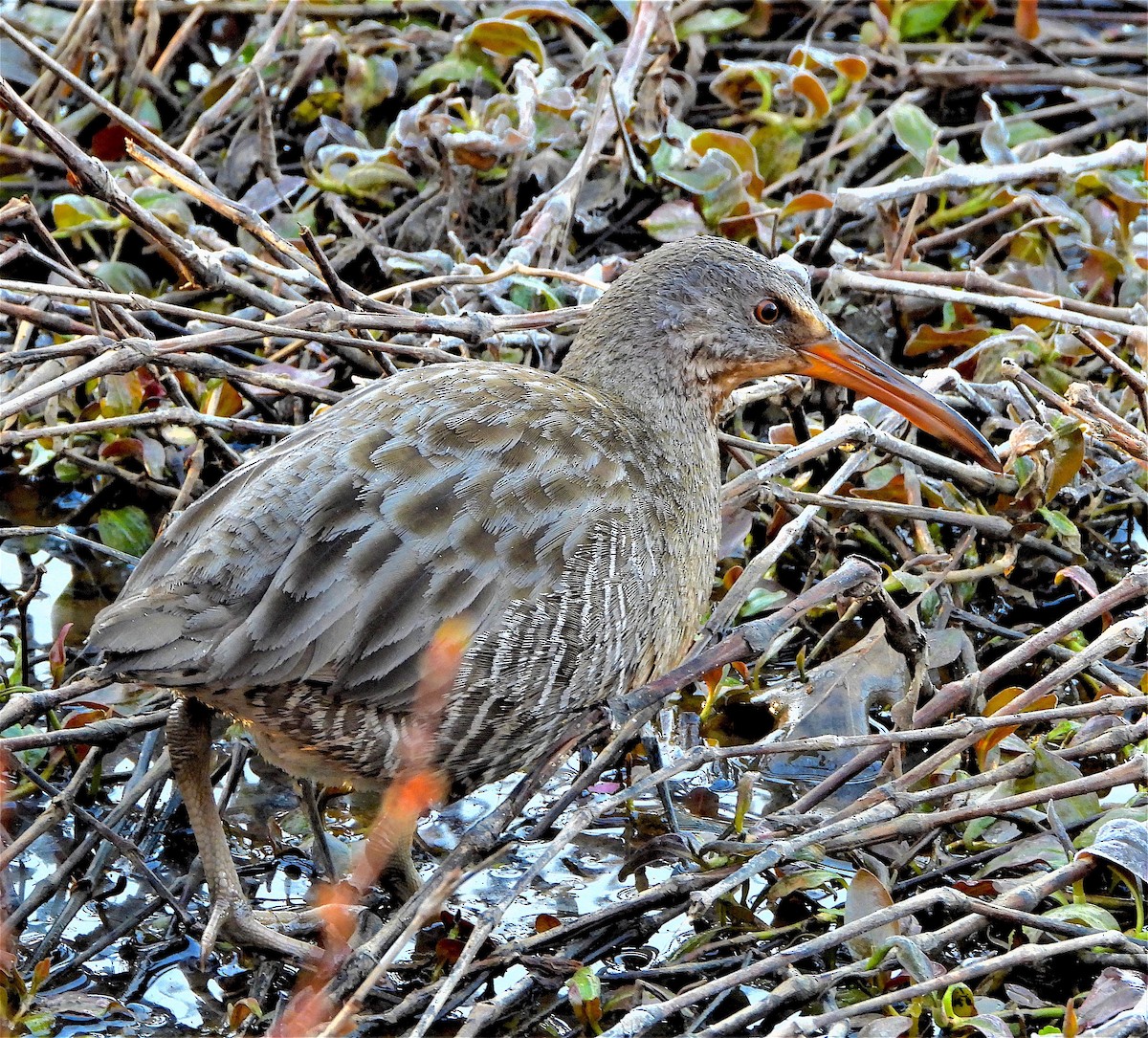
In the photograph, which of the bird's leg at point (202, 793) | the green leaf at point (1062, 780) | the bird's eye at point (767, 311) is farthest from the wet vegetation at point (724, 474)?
the bird's eye at point (767, 311)

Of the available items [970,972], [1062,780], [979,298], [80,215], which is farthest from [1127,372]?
[80,215]

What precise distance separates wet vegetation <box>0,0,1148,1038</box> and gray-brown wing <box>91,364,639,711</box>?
347 millimetres

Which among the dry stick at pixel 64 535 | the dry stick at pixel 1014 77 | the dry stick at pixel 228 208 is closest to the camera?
the dry stick at pixel 64 535

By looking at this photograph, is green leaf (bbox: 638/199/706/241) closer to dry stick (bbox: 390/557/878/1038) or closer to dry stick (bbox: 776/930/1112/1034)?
dry stick (bbox: 390/557/878/1038)

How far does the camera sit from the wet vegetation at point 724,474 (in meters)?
2.99

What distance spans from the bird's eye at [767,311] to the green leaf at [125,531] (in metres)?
1.72

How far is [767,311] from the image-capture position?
366 centimetres

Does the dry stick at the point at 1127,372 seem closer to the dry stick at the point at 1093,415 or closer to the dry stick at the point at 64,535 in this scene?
the dry stick at the point at 1093,415

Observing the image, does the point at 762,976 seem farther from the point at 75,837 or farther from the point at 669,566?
the point at 75,837

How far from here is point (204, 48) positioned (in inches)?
227

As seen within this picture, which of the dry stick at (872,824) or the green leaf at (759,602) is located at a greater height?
the dry stick at (872,824)

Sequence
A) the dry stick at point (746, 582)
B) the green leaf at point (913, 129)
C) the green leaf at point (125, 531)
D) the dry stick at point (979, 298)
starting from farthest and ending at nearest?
the green leaf at point (913, 129), the green leaf at point (125, 531), the dry stick at point (979, 298), the dry stick at point (746, 582)

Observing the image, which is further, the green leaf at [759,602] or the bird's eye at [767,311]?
the green leaf at [759,602]

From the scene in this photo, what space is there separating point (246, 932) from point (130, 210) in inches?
61.6
